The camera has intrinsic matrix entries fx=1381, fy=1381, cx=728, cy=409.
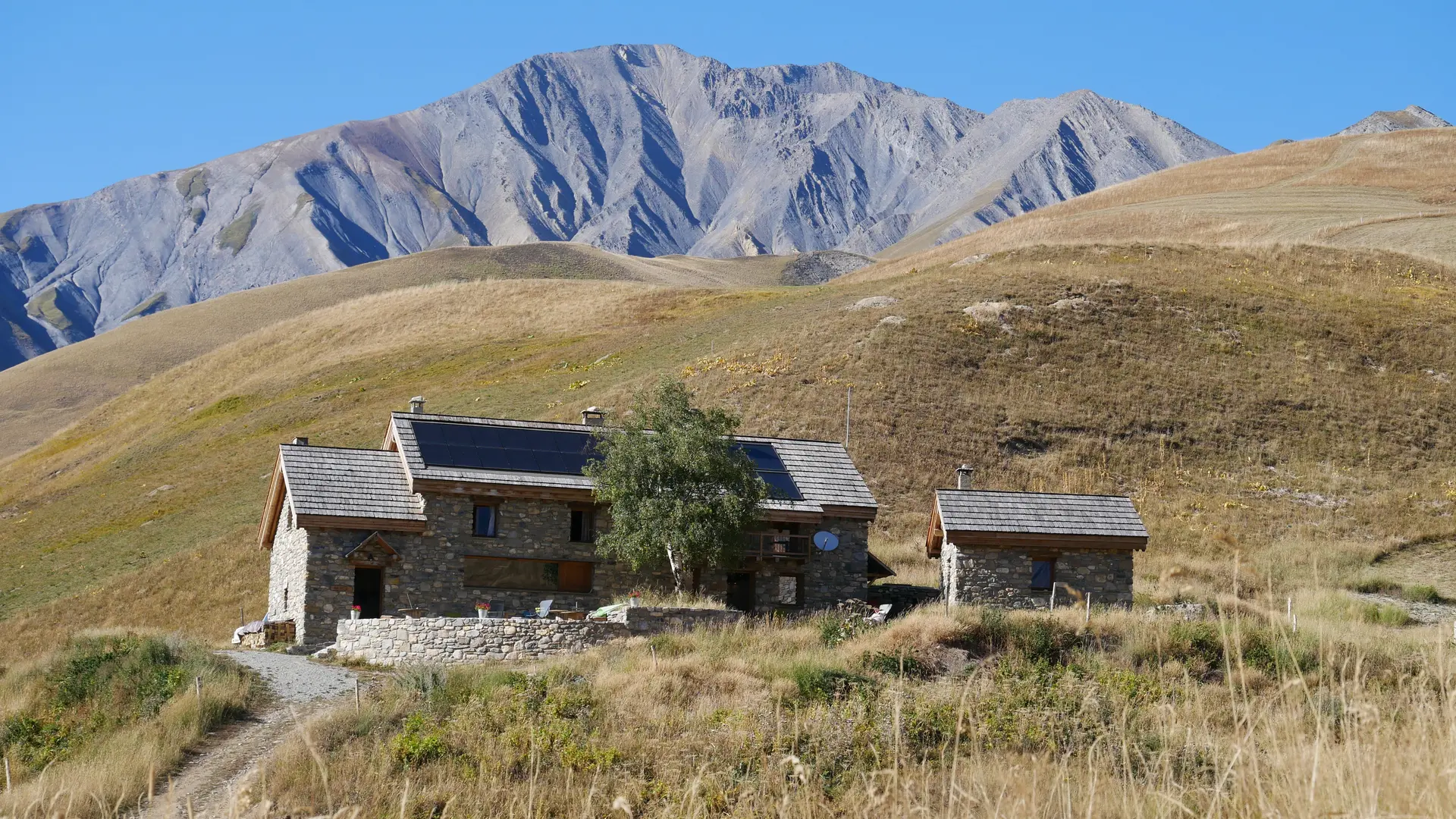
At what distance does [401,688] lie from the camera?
72.4 feet

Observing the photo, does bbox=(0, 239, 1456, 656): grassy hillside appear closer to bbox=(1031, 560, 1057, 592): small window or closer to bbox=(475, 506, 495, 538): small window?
bbox=(1031, 560, 1057, 592): small window

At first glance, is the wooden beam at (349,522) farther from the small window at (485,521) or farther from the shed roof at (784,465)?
the small window at (485,521)

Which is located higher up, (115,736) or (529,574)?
(529,574)

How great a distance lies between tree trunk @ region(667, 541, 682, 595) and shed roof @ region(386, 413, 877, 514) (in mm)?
2870

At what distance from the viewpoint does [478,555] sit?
3441 centimetres

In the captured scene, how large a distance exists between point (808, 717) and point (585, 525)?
A: 18.1 meters

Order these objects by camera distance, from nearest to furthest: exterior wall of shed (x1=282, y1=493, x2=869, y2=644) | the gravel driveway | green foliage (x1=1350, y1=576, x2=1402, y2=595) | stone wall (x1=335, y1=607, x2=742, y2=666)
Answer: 1. the gravel driveway
2. stone wall (x1=335, y1=607, x2=742, y2=666)
3. exterior wall of shed (x1=282, y1=493, x2=869, y2=644)
4. green foliage (x1=1350, y1=576, x2=1402, y2=595)

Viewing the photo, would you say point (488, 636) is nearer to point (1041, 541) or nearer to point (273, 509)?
point (273, 509)

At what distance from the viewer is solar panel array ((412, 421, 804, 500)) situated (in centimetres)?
3522

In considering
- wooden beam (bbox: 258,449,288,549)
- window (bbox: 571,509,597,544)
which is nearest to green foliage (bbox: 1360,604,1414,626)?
window (bbox: 571,509,597,544)

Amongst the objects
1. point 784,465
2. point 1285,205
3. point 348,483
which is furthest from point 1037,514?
point 1285,205

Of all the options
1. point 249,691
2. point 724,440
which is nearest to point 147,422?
point 724,440

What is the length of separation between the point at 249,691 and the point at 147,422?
2811 inches

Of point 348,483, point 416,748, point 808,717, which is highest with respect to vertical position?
point 348,483
